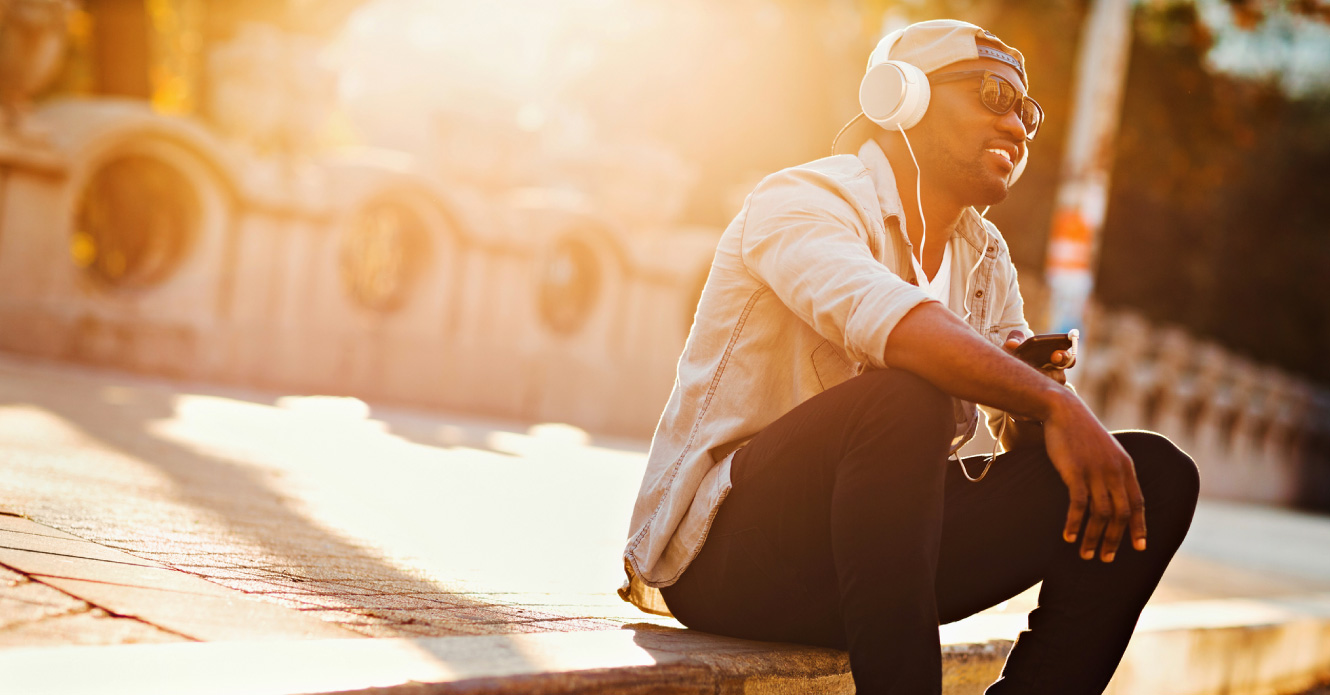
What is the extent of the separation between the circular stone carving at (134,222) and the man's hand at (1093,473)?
9990 mm

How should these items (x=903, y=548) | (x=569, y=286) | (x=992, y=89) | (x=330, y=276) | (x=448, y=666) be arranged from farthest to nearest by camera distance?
1. (x=569, y=286)
2. (x=330, y=276)
3. (x=992, y=89)
4. (x=903, y=548)
5. (x=448, y=666)

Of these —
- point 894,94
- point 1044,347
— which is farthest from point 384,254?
point 1044,347

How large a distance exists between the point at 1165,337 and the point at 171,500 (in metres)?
21.0

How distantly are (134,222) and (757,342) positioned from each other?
974 centimetres

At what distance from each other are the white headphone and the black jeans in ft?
2.43

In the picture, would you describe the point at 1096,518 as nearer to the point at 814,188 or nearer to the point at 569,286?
the point at 814,188

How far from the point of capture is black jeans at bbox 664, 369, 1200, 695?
216 centimetres

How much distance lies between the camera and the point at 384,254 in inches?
511

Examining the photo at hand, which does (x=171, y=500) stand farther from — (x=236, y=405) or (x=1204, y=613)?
(x=236, y=405)

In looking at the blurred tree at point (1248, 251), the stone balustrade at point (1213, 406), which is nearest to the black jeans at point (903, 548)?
the stone balustrade at point (1213, 406)

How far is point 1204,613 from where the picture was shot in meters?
5.05

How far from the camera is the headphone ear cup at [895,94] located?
2.72 meters

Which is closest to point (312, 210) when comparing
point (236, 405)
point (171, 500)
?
point (236, 405)

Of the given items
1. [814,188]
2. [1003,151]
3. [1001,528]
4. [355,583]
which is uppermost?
[1003,151]
